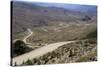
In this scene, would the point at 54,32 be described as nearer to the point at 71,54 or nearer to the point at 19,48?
the point at 71,54

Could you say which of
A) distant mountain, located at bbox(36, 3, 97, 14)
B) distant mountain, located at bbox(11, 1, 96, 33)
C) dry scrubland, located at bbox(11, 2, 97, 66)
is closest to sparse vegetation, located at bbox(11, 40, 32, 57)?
dry scrubland, located at bbox(11, 2, 97, 66)

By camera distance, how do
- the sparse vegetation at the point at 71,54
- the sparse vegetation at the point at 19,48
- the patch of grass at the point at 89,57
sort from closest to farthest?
1. the sparse vegetation at the point at 19,48
2. the sparse vegetation at the point at 71,54
3. the patch of grass at the point at 89,57

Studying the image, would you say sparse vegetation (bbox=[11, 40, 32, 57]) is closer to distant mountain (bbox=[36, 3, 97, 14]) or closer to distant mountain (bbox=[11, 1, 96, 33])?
distant mountain (bbox=[11, 1, 96, 33])

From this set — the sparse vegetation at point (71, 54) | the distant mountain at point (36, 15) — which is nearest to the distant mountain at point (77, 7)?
the distant mountain at point (36, 15)

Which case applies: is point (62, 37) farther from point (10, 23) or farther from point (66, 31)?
point (10, 23)

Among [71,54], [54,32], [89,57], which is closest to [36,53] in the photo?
[54,32]

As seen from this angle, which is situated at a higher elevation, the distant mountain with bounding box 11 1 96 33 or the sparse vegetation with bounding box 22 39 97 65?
the distant mountain with bounding box 11 1 96 33

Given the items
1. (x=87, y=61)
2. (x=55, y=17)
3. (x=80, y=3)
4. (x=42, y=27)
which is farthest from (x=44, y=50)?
(x=80, y=3)

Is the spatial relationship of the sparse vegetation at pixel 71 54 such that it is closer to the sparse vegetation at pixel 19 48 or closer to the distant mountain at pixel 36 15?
the sparse vegetation at pixel 19 48

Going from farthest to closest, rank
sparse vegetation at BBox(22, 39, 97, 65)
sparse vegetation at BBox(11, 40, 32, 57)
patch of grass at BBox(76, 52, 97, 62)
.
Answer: patch of grass at BBox(76, 52, 97, 62)
sparse vegetation at BBox(22, 39, 97, 65)
sparse vegetation at BBox(11, 40, 32, 57)
